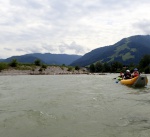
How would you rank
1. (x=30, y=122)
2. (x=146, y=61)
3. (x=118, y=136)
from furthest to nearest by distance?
(x=146, y=61)
(x=30, y=122)
(x=118, y=136)

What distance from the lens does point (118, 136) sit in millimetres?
8945

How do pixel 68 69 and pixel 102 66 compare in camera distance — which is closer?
pixel 68 69

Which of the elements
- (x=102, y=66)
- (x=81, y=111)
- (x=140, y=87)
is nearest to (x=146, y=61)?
(x=102, y=66)

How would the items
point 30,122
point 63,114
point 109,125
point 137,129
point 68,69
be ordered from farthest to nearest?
1. point 68,69
2. point 63,114
3. point 30,122
4. point 109,125
5. point 137,129

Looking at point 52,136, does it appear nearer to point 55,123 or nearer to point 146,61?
point 55,123

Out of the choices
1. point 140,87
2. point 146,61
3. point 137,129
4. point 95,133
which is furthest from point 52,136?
point 146,61

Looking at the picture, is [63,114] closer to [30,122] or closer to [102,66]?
[30,122]

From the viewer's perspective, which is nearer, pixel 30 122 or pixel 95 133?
pixel 95 133

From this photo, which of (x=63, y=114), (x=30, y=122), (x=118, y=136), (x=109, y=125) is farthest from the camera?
(x=63, y=114)

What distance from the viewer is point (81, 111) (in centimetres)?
1395

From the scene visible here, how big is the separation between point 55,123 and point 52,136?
213 centimetres

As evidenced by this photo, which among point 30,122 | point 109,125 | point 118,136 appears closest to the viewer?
point 118,136

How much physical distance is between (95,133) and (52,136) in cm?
173

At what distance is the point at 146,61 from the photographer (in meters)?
145
